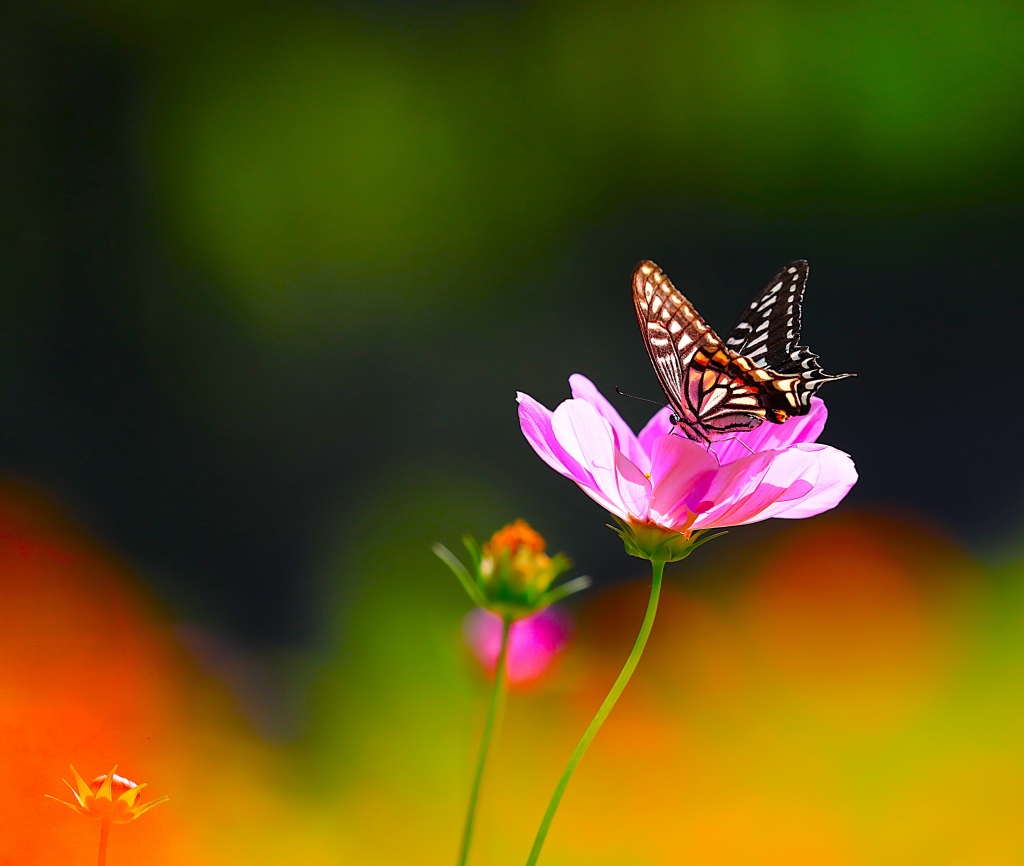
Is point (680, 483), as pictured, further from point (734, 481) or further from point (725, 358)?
point (725, 358)

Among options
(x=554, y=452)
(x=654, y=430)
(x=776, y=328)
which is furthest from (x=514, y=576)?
(x=776, y=328)

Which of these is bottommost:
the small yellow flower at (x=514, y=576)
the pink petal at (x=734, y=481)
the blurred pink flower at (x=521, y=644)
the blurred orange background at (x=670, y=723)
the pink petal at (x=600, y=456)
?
the blurred orange background at (x=670, y=723)

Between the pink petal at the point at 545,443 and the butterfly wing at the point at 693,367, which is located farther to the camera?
the butterfly wing at the point at 693,367

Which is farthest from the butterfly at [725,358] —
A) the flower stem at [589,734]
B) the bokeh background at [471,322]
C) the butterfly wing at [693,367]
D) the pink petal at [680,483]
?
the bokeh background at [471,322]

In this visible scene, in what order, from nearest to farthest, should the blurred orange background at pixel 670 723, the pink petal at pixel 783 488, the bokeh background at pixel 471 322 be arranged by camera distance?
the pink petal at pixel 783 488
the blurred orange background at pixel 670 723
the bokeh background at pixel 471 322

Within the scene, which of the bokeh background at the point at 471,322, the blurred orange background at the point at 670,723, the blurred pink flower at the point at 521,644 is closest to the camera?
the blurred pink flower at the point at 521,644

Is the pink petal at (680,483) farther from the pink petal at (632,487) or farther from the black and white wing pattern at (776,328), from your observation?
the black and white wing pattern at (776,328)

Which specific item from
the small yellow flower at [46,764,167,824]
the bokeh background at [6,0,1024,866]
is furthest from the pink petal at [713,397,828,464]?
the bokeh background at [6,0,1024,866]

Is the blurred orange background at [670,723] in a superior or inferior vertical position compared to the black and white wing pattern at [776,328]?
inferior
